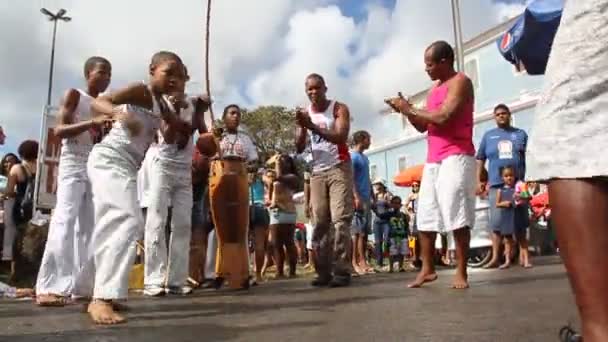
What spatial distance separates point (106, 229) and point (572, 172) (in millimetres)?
2839

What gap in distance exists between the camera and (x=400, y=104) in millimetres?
5332

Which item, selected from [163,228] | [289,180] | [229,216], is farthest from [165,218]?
[289,180]

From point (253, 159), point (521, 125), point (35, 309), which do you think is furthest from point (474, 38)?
point (35, 309)

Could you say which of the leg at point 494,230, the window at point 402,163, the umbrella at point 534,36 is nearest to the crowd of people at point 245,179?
the leg at point 494,230

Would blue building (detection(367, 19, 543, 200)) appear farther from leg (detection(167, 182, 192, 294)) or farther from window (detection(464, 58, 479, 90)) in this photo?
leg (detection(167, 182, 192, 294))

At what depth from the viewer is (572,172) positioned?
5.97 ft

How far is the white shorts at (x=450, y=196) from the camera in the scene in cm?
529

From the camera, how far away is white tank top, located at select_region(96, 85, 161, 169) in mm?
4188

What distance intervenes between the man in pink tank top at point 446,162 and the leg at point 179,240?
6.49 feet

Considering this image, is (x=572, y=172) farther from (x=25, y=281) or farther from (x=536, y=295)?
(x=25, y=281)

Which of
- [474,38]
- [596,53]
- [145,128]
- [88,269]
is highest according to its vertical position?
[474,38]

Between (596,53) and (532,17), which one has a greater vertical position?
(532,17)

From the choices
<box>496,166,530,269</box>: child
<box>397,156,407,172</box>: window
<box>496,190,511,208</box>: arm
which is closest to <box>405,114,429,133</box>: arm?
<box>496,166,530,269</box>: child

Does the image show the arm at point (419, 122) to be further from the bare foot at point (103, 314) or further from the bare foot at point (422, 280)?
the bare foot at point (103, 314)
